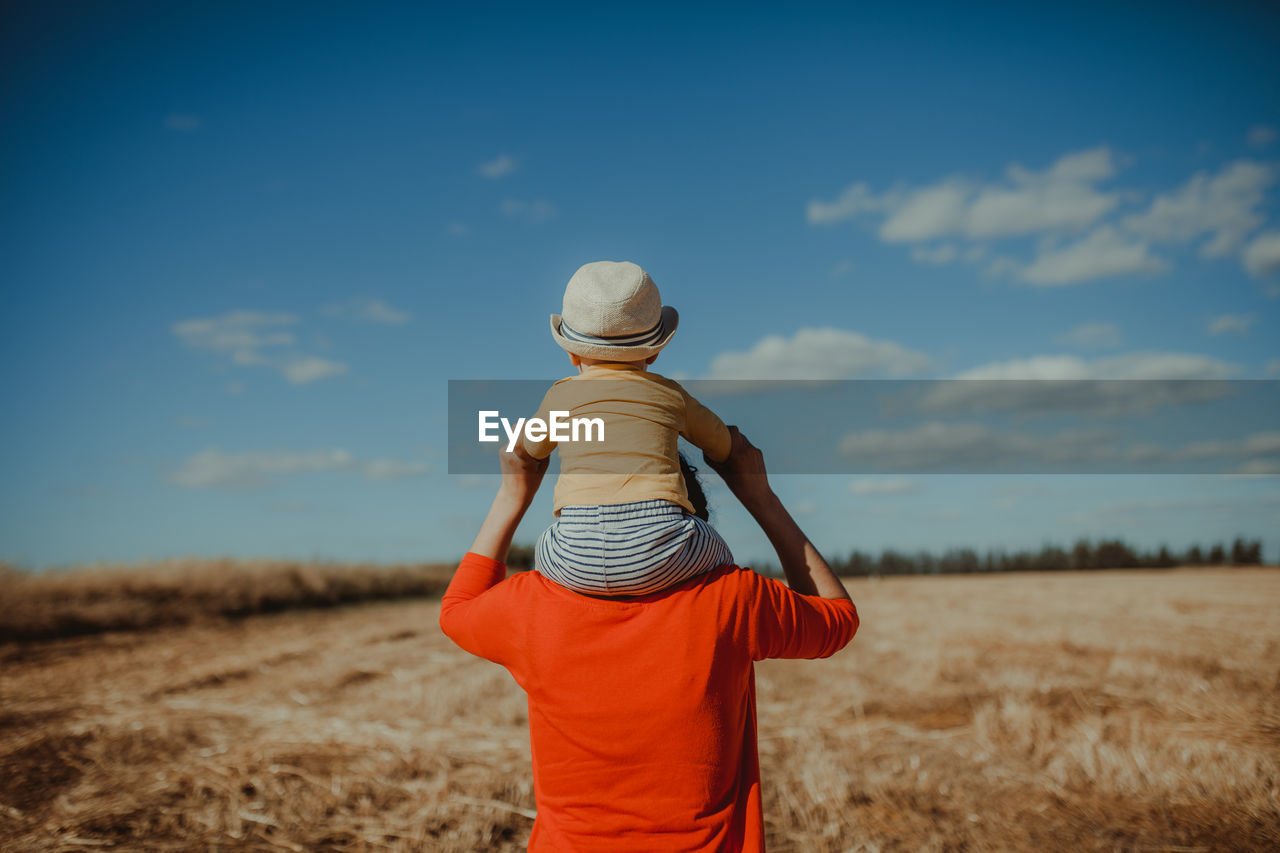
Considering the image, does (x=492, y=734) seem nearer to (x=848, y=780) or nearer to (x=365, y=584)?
(x=848, y=780)

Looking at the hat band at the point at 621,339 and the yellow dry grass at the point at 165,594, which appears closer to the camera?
the hat band at the point at 621,339

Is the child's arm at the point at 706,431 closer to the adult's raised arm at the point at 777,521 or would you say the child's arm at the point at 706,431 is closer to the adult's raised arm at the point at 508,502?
the adult's raised arm at the point at 777,521

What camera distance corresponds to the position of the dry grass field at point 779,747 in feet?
12.5

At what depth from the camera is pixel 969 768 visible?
4.60 meters

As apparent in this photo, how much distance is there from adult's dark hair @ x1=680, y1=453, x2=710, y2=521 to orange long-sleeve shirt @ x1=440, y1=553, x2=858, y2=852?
27 centimetres

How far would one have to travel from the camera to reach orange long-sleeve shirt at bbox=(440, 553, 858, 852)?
4.88 ft

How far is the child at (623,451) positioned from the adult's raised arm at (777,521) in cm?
5

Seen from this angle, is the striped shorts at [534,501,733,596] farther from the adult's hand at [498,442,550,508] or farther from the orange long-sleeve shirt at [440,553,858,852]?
the adult's hand at [498,442,550,508]

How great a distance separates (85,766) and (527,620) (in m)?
4.54

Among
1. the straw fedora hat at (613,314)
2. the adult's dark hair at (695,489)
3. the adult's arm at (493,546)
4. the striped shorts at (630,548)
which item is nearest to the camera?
the striped shorts at (630,548)

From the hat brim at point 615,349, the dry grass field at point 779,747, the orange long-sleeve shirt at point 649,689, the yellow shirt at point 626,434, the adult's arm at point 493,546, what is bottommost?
the dry grass field at point 779,747

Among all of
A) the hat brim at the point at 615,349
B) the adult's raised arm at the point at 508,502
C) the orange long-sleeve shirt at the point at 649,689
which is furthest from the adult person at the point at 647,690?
the hat brim at the point at 615,349

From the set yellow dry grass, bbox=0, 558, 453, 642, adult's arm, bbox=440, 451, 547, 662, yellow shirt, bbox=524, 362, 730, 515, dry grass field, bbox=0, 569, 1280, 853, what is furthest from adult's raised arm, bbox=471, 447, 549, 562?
yellow dry grass, bbox=0, 558, 453, 642

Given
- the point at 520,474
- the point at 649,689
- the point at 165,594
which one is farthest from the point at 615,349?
the point at 165,594
